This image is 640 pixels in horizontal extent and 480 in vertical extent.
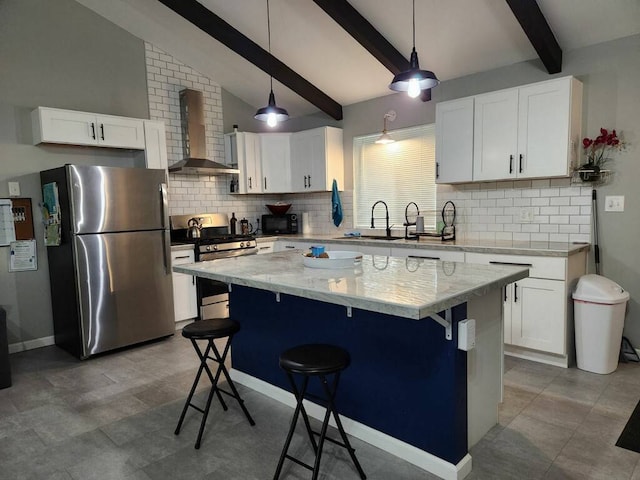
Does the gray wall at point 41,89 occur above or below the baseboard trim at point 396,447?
above

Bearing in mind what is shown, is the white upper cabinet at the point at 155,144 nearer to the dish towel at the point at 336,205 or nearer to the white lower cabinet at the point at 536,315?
the dish towel at the point at 336,205

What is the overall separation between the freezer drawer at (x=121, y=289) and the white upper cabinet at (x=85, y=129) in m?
0.99

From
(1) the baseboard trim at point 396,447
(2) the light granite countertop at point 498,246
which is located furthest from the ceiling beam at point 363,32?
(1) the baseboard trim at point 396,447

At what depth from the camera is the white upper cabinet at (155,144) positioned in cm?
A: 441

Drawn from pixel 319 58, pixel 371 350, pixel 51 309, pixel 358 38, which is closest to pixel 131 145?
pixel 51 309

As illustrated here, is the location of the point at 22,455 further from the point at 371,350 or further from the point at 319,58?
the point at 319,58

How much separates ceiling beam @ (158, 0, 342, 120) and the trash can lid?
131 inches

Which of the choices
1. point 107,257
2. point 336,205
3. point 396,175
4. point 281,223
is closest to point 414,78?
point 396,175

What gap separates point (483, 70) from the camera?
4059 millimetres

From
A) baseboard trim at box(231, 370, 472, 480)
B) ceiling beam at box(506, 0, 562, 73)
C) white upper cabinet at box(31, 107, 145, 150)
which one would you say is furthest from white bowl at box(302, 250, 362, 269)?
white upper cabinet at box(31, 107, 145, 150)

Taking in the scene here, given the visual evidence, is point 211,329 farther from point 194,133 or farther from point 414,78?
point 194,133

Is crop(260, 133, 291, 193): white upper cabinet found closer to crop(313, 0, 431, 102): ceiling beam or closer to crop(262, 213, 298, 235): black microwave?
crop(262, 213, 298, 235): black microwave

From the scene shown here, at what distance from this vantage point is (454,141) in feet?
13.0

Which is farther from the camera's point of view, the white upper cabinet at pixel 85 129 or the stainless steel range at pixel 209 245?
the stainless steel range at pixel 209 245
